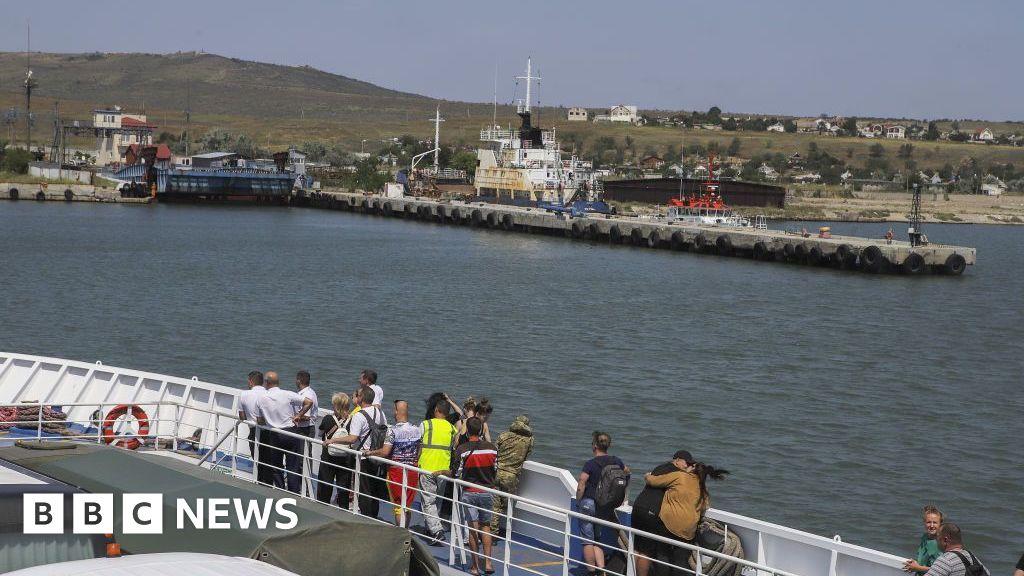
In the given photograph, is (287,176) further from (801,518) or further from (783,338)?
(801,518)

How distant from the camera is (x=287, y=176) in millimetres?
129000

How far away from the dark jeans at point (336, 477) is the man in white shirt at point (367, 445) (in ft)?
0.58

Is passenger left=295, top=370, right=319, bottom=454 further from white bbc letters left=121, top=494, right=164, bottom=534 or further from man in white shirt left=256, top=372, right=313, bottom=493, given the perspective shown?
white bbc letters left=121, top=494, right=164, bottom=534

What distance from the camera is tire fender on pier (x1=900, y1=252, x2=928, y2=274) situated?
67.4 metres

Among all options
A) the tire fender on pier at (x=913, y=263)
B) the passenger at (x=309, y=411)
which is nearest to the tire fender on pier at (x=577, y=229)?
the tire fender on pier at (x=913, y=263)

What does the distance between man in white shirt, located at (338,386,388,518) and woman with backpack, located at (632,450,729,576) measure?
3.10 meters

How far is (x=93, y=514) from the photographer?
8492 millimetres

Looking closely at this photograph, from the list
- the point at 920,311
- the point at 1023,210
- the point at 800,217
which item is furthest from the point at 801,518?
the point at 1023,210

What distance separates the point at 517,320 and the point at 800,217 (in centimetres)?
10148

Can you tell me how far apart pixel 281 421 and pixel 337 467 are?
1227 mm

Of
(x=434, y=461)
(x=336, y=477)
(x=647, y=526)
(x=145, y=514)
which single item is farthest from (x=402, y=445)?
(x=145, y=514)

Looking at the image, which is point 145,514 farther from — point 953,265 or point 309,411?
point 953,265

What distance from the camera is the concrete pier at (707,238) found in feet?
225

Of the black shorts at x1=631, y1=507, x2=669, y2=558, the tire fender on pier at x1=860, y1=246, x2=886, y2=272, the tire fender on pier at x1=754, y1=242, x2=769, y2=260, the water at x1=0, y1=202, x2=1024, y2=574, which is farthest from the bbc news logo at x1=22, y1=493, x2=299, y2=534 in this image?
the tire fender on pier at x1=754, y1=242, x2=769, y2=260
